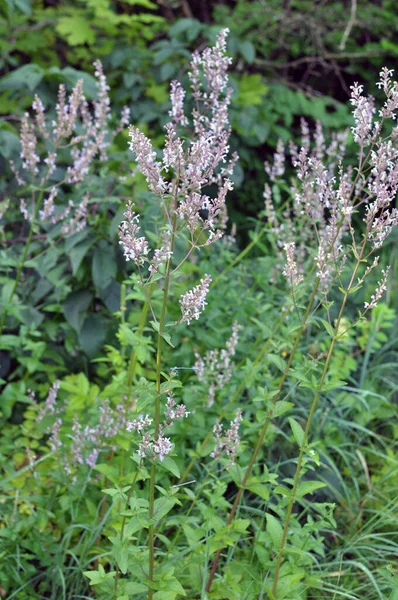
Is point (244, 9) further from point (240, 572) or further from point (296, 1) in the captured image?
point (240, 572)

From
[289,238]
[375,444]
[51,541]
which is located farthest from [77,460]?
[375,444]

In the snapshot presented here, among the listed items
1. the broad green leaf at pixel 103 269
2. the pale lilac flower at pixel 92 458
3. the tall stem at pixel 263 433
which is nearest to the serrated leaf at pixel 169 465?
the tall stem at pixel 263 433

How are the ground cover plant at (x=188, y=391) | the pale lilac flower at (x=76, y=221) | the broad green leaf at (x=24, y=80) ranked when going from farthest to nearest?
the broad green leaf at (x=24, y=80)
the pale lilac flower at (x=76, y=221)
the ground cover plant at (x=188, y=391)

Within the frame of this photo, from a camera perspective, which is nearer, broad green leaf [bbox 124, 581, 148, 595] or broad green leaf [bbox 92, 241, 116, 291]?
broad green leaf [bbox 124, 581, 148, 595]

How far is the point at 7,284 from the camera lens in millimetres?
3361

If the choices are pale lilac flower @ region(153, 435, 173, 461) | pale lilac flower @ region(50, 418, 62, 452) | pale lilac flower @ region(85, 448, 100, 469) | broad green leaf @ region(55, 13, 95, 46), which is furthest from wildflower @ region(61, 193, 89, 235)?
broad green leaf @ region(55, 13, 95, 46)

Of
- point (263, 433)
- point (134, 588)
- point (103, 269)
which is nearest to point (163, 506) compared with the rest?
point (134, 588)

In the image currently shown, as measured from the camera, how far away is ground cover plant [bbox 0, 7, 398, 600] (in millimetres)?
1991

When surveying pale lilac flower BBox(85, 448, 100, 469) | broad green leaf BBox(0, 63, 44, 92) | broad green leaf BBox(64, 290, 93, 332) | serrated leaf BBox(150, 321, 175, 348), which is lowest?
pale lilac flower BBox(85, 448, 100, 469)

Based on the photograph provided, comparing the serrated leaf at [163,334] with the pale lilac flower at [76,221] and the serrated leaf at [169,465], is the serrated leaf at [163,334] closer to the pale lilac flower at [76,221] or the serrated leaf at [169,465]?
the serrated leaf at [169,465]

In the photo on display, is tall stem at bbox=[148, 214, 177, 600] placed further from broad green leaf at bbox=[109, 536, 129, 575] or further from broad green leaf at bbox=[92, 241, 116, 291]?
broad green leaf at bbox=[92, 241, 116, 291]

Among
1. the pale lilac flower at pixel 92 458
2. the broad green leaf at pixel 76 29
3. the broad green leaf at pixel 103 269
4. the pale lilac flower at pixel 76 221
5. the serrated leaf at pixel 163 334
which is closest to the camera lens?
the serrated leaf at pixel 163 334

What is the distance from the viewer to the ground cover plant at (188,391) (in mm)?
1991

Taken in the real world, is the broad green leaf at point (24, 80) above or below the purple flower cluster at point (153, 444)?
above
